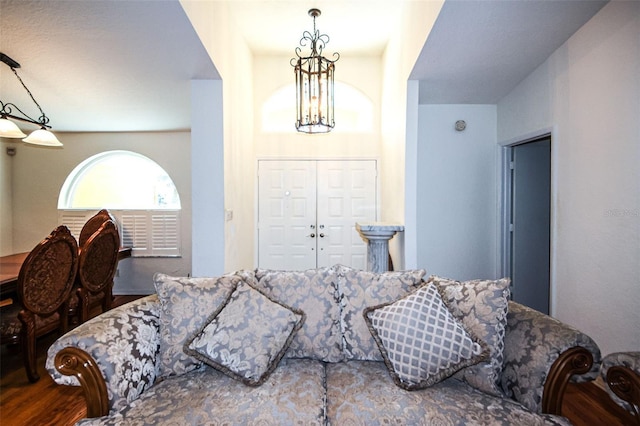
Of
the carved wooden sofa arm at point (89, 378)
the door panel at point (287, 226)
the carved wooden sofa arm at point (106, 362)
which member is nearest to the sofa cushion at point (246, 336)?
the carved wooden sofa arm at point (106, 362)

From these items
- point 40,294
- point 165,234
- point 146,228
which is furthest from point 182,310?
point 146,228

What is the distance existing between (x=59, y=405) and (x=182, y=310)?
1309 mm

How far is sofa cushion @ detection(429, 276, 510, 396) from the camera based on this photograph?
1393 mm

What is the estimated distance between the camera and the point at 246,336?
1.49 meters

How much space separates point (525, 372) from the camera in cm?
133

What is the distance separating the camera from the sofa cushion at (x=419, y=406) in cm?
120

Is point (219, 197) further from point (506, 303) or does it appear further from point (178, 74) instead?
point (506, 303)

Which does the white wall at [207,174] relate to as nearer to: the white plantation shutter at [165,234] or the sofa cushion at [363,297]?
the sofa cushion at [363,297]

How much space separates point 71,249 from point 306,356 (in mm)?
2133

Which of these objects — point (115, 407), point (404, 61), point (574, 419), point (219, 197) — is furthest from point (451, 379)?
point (404, 61)

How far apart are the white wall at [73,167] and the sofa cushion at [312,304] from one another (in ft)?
11.3

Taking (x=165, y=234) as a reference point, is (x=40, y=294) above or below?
below

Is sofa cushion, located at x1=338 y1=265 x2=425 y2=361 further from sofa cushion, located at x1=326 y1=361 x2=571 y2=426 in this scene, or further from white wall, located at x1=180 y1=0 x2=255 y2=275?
white wall, located at x1=180 y1=0 x2=255 y2=275

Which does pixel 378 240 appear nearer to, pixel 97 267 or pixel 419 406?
pixel 419 406
